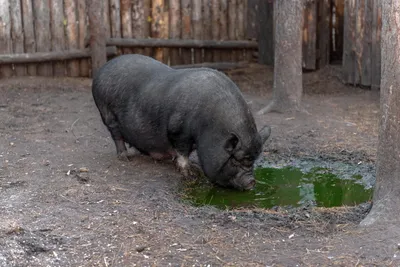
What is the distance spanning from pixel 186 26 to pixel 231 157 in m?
6.33

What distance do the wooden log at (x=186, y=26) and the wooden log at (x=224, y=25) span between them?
66 cm

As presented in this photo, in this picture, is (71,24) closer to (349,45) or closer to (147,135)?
(349,45)

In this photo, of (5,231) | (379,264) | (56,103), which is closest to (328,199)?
(379,264)

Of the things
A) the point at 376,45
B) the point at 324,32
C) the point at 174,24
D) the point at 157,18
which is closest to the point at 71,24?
the point at 157,18

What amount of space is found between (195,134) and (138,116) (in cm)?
76

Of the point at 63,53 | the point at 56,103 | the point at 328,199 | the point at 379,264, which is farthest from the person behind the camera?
the point at 63,53

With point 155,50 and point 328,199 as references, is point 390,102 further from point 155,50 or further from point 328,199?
point 155,50

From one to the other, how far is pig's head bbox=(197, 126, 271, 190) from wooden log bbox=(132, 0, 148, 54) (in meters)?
5.80

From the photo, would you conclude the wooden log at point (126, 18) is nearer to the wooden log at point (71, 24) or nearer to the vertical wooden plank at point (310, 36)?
the wooden log at point (71, 24)

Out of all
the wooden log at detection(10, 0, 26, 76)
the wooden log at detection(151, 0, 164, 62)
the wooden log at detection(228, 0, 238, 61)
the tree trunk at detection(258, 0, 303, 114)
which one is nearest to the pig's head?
the tree trunk at detection(258, 0, 303, 114)

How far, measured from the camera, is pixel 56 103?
31.3 ft

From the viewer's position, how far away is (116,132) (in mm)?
7027

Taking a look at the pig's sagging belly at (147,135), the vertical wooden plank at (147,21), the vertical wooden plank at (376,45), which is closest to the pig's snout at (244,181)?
the pig's sagging belly at (147,135)

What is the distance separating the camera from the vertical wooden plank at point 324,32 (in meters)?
11.5
